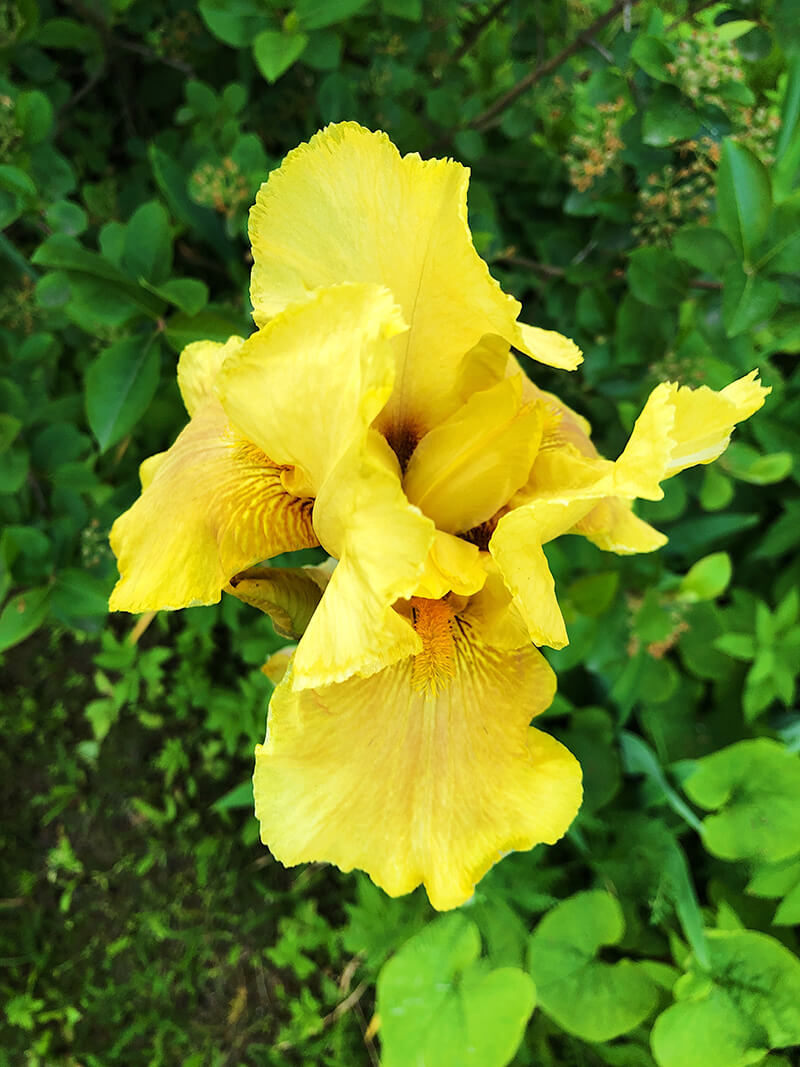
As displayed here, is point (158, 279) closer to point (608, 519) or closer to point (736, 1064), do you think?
point (608, 519)

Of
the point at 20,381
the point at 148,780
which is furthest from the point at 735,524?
the point at 148,780

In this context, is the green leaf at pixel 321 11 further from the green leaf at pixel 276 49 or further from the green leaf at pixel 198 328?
the green leaf at pixel 198 328

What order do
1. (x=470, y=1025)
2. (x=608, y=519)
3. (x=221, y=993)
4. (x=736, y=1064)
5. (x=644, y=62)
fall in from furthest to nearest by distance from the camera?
(x=221, y=993) → (x=470, y=1025) → (x=736, y=1064) → (x=644, y=62) → (x=608, y=519)

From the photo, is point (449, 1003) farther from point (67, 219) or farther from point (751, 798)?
point (67, 219)

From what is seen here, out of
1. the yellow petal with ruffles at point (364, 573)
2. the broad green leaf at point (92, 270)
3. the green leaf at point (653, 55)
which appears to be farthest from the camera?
the green leaf at point (653, 55)

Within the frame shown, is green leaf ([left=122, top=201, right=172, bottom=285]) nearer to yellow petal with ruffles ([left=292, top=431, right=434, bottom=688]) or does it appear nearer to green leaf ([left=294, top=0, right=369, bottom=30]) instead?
green leaf ([left=294, top=0, right=369, bottom=30])

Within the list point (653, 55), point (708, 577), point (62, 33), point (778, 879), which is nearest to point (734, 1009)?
point (778, 879)

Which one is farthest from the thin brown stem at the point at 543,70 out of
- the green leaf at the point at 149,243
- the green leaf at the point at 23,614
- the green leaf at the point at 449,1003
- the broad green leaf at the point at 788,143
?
the green leaf at the point at 449,1003
